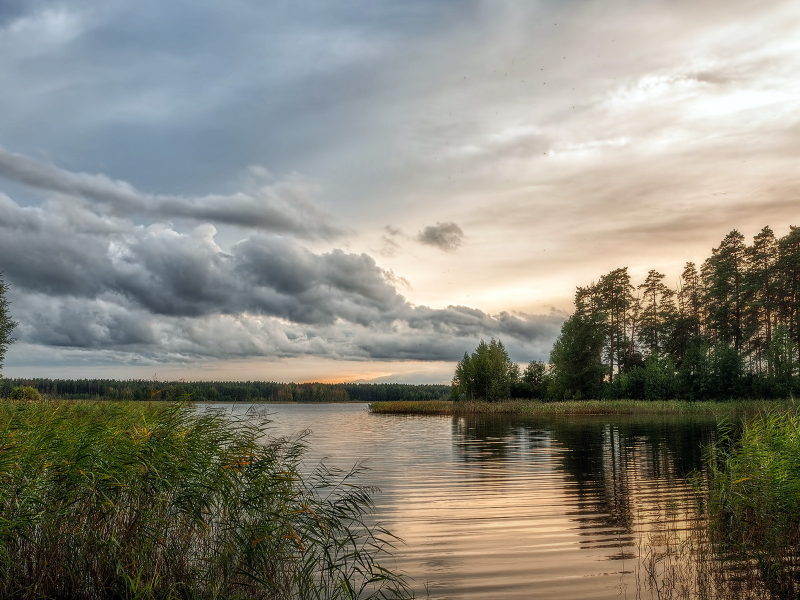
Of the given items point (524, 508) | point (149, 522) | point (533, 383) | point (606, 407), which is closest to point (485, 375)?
point (533, 383)

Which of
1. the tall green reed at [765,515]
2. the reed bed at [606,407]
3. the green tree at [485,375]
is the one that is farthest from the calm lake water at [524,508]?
the green tree at [485,375]

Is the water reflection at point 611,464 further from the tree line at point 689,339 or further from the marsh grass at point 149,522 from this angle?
the tree line at point 689,339

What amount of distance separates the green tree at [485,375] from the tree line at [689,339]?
0.20m

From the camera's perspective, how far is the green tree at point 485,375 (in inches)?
3492

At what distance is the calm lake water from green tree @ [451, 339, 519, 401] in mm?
54638

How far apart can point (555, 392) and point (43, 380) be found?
371 ft

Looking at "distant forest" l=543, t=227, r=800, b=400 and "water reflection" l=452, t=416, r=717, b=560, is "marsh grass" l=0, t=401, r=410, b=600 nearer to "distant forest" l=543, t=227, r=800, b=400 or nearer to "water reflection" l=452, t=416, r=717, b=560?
"water reflection" l=452, t=416, r=717, b=560

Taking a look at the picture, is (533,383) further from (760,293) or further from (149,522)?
(149,522)

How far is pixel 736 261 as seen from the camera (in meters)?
76.3

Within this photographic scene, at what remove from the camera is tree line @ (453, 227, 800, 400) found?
226ft

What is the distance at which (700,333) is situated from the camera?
287 feet

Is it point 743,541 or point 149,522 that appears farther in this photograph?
point 743,541

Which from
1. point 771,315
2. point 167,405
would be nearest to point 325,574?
point 167,405

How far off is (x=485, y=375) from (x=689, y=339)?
30133 mm
